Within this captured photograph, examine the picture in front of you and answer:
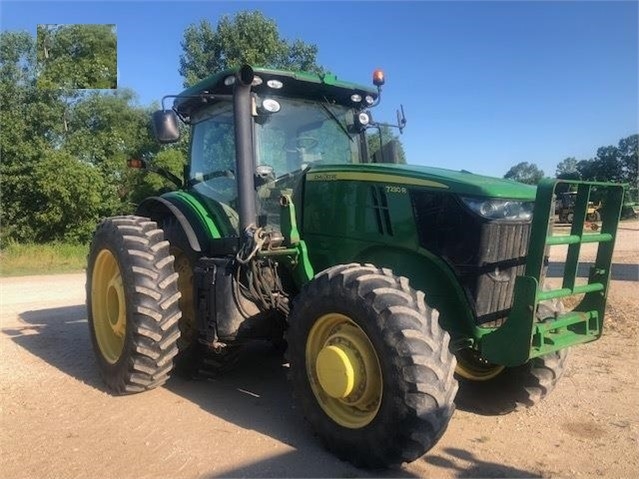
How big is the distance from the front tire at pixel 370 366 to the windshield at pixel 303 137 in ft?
4.74

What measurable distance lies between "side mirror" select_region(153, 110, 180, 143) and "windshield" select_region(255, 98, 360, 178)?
687 mm

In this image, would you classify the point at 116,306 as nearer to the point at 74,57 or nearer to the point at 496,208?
the point at 496,208

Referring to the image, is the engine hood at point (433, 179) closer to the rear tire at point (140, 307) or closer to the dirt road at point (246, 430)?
the rear tire at point (140, 307)

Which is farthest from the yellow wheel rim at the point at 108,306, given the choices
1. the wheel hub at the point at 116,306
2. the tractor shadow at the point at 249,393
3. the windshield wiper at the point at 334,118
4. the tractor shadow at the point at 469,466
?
the tractor shadow at the point at 469,466

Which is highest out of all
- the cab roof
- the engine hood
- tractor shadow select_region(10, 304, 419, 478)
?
the cab roof

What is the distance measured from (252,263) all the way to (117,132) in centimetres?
2478


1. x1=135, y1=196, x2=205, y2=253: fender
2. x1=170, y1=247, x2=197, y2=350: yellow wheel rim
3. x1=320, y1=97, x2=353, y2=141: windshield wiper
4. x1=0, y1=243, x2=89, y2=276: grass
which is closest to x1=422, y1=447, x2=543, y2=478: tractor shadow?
x1=170, y1=247, x2=197, y2=350: yellow wheel rim

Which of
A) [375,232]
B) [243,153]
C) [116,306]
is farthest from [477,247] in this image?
[116,306]

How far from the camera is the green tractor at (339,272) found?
3.13m

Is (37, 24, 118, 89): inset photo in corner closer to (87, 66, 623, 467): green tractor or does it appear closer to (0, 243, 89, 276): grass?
(0, 243, 89, 276): grass

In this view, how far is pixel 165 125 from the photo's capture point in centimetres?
455

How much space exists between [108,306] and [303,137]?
2.30 m

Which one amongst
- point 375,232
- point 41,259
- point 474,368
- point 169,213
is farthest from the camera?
point 41,259

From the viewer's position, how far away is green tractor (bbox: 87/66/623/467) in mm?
3135
